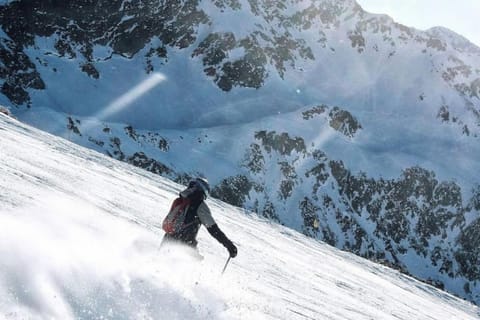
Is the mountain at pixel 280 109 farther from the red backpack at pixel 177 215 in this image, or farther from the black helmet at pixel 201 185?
the black helmet at pixel 201 185

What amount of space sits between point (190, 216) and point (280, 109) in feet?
395

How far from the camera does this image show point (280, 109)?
126750 mm

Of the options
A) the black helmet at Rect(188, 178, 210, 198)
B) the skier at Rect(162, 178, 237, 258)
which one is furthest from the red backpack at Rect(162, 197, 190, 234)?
the black helmet at Rect(188, 178, 210, 198)

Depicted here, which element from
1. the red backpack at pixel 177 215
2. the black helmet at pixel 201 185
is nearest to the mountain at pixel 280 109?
the red backpack at pixel 177 215

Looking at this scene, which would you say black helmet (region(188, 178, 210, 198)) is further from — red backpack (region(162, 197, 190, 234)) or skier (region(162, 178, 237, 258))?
red backpack (region(162, 197, 190, 234))

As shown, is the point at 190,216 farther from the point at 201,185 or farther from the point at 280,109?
the point at 280,109

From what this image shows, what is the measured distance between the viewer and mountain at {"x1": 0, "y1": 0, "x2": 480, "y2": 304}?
98.2 meters

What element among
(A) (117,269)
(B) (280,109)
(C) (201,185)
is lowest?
(A) (117,269)

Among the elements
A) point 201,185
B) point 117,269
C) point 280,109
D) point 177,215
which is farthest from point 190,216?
point 280,109

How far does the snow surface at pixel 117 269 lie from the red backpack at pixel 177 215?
14.1 inches

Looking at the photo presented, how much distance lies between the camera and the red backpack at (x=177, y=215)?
Result: 24.7ft

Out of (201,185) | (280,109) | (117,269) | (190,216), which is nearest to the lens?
(117,269)

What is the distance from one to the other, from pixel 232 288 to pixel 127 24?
119979 millimetres

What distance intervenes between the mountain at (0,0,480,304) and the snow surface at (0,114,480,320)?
71.3 m
